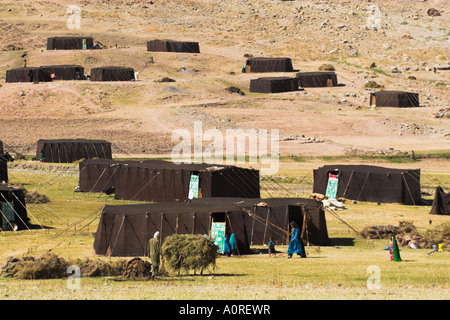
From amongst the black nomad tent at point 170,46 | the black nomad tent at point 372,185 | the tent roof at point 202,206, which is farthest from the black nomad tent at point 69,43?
the tent roof at point 202,206

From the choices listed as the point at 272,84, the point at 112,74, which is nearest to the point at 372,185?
the point at 272,84

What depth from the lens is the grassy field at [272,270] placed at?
74.9ft

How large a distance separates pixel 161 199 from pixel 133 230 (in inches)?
710

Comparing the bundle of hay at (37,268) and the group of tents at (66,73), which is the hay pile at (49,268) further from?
the group of tents at (66,73)

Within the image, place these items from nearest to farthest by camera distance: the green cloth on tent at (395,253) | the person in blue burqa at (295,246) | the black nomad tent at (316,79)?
the green cloth on tent at (395,253), the person in blue burqa at (295,246), the black nomad tent at (316,79)

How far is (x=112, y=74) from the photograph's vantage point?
110m

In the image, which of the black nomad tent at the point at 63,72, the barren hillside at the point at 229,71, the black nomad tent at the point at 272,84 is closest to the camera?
the barren hillside at the point at 229,71

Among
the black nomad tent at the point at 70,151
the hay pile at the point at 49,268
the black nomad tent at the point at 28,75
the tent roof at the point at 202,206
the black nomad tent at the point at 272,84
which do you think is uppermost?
the black nomad tent at the point at 28,75

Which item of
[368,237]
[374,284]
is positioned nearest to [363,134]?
[368,237]

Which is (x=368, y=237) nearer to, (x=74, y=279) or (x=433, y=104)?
(x=74, y=279)

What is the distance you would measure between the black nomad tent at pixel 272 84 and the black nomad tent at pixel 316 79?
2.91 m

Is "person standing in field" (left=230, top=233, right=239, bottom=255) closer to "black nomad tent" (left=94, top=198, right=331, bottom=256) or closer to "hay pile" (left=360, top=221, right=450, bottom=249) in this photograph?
"black nomad tent" (left=94, top=198, right=331, bottom=256)

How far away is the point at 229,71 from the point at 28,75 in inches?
1233

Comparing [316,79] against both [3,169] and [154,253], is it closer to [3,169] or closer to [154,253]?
[3,169]
